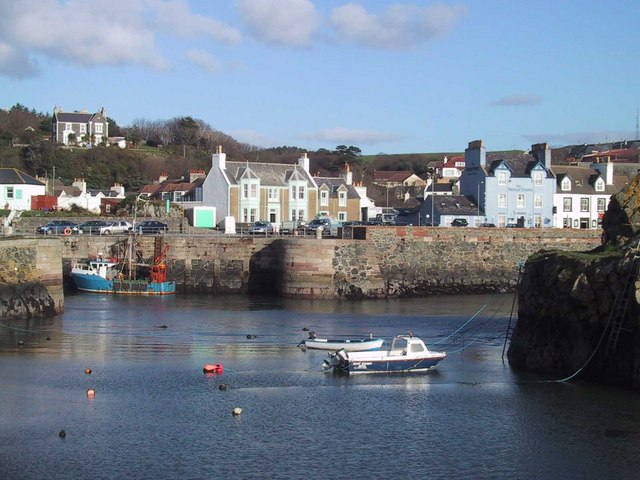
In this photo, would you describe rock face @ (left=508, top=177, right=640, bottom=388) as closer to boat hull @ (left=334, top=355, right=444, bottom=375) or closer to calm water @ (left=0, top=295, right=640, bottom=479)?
calm water @ (left=0, top=295, right=640, bottom=479)

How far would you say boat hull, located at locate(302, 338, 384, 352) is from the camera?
Result: 34.7 meters

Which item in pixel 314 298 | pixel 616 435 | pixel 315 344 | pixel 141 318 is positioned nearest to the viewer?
pixel 616 435

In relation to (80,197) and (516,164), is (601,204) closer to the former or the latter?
(516,164)

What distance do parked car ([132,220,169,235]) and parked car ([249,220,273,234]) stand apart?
639cm

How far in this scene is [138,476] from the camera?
837 inches

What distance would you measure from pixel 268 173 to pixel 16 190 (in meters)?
22.0

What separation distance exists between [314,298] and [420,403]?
92.9 ft

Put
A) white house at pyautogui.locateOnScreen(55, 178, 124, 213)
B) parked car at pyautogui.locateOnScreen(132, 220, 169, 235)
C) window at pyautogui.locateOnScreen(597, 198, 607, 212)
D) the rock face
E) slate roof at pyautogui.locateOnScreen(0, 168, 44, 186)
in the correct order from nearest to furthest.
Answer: the rock face
parked car at pyautogui.locateOnScreen(132, 220, 169, 235)
window at pyautogui.locateOnScreen(597, 198, 607, 212)
slate roof at pyautogui.locateOnScreen(0, 168, 44, 186)
white house at pyautogui.locateOnScreen(55, 178, 124, 213)

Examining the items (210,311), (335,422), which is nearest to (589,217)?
(210,311)

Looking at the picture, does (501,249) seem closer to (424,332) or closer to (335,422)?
(424,332)

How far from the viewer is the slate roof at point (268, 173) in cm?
7906

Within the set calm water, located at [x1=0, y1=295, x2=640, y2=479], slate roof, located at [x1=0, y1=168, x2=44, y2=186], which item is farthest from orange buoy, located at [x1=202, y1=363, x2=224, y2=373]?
slate roof, located at [x1=0, y1=168, x2=44, y2=186]

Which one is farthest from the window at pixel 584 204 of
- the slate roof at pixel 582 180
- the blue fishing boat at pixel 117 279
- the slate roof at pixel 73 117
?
the slate roof at pixel 73 117

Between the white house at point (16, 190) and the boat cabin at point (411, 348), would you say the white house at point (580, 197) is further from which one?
the boat cabin at point (411, 348)
